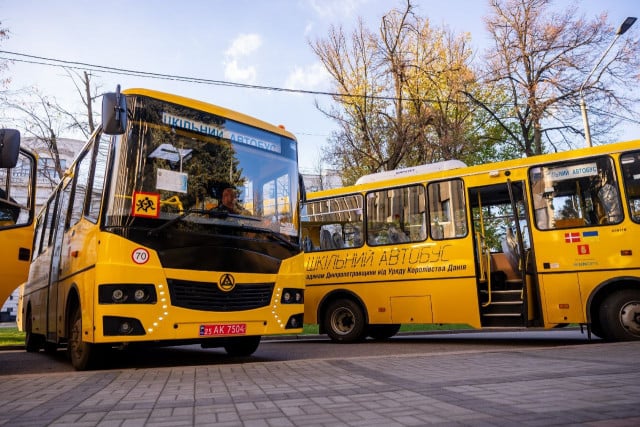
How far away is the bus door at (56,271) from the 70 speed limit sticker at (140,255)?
2286 millimetres

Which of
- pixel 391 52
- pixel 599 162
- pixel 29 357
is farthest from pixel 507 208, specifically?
pixel 391 52

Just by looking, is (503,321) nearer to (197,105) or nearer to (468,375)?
(468,375)

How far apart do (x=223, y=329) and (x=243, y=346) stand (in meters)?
1.77

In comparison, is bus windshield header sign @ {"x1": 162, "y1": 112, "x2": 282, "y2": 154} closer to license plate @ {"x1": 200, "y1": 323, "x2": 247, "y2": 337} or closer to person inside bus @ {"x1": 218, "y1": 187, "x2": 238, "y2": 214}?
person inside bus @ {"x1": 218, "y1": 187, "x2": 238, "y2": 214}

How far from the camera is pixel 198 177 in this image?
273 inches

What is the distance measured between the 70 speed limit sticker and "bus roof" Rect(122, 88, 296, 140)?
2.00 metres

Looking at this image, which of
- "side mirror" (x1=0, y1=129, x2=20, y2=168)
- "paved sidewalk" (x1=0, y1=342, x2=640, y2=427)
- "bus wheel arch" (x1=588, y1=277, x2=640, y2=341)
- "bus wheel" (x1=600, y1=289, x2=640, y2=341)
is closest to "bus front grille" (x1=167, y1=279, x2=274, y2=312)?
"paved sidewalk" (x1=0, y1=342, x2=640, y2=427)

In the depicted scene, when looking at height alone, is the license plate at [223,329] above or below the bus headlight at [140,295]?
below

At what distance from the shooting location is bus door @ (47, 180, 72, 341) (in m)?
8.01

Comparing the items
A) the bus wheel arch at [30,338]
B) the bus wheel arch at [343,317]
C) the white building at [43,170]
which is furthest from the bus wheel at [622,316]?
the white building at [43,170]

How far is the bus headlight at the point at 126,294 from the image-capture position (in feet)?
20.0

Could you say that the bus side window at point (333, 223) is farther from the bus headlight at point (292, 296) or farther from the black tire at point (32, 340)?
the black tire at point (32, 340)

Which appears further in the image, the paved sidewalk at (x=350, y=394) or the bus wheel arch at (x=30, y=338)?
the bus wheel arch at (x=30, y=338)

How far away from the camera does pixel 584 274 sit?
868 cm
